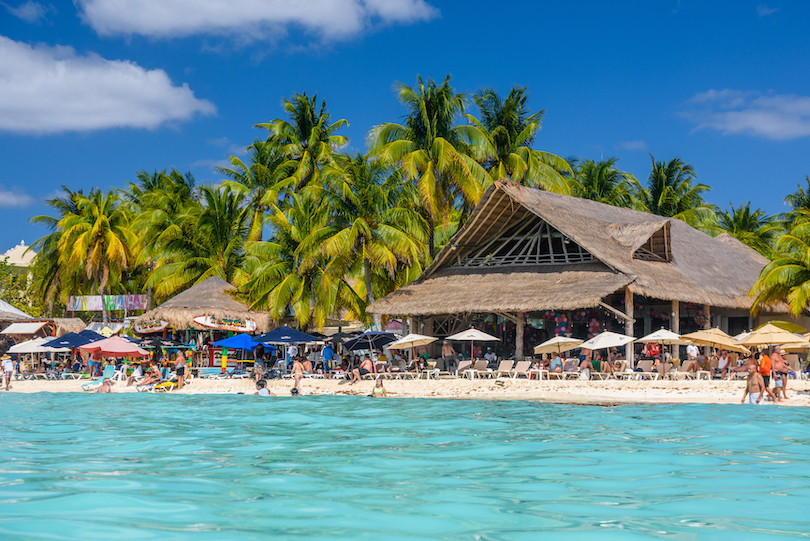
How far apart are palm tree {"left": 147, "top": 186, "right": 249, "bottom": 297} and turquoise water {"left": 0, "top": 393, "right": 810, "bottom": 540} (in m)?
18.4

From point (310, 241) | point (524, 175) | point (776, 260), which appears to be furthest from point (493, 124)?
point (776, 260)

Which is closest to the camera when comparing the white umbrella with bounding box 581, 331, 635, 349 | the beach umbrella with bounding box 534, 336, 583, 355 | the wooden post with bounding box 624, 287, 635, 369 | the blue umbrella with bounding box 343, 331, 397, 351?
the white umbrella with bounding box 581, 331, 635, 349

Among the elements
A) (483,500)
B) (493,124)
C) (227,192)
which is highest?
(493,124)

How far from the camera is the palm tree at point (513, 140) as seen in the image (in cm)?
3269

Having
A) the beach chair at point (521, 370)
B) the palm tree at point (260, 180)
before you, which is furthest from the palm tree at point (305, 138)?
the beach chair at point (521, 370)

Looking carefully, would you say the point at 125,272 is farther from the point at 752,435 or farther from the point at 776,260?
the point at 752,435

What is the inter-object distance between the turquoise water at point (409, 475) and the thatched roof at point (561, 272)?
7011 millimetres

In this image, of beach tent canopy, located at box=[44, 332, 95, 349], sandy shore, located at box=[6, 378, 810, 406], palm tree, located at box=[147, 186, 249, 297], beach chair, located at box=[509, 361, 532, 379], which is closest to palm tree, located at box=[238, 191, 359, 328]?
palm tree, located at box=[147, 186, 249, 297]

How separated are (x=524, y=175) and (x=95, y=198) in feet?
69.8

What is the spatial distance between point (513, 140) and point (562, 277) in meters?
10.9

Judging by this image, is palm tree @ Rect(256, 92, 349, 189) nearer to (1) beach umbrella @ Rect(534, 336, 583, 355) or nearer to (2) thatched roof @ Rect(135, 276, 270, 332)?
(2) thatched roof @ Rect(135, 276, 270, 332)

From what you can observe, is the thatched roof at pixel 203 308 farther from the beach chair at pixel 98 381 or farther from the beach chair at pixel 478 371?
the beach chair at pixel 478 371

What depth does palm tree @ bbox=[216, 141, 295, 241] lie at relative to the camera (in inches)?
1433

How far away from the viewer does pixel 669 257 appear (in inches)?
1034
